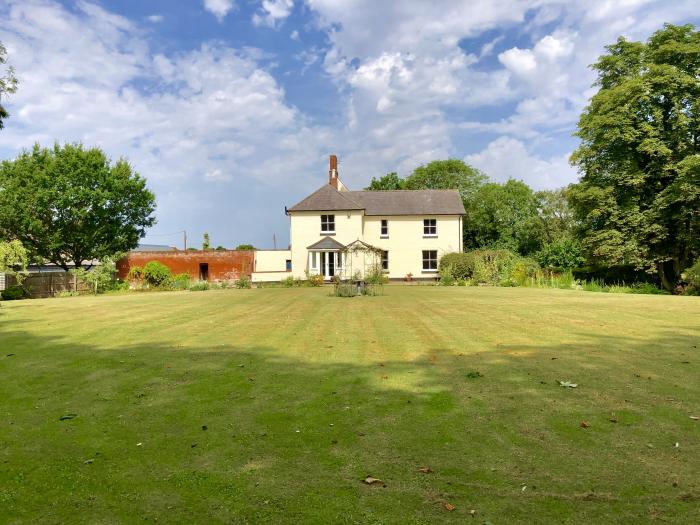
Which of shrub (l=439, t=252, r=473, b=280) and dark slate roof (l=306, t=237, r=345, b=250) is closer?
shrub (l=439, t=252, r=473, b=280)

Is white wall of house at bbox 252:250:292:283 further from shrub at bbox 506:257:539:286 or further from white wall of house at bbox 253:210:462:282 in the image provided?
shrub at bbox 506:257:539:286

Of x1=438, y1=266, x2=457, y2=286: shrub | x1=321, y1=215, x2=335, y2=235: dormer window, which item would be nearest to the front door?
x1=321, y1=215, x2=335, y2=235: dormer window

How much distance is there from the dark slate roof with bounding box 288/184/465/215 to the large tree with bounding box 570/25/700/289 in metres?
11.5

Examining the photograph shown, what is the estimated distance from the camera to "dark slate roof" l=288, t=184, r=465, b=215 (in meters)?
36.5

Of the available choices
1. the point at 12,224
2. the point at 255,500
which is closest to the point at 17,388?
the point at 255,500

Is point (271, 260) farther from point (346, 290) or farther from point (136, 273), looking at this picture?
point (346, 290)

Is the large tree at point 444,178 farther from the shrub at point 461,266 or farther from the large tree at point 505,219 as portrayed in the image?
the shrub at point 461,266

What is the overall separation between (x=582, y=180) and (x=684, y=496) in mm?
30283

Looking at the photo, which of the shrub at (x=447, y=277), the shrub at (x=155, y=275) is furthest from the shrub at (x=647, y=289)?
the shrub at (x=155, y=275)

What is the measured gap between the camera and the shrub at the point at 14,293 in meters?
25.0

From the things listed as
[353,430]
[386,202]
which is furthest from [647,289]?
[353,430]

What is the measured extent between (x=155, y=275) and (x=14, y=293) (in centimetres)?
735

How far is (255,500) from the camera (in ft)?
10.2

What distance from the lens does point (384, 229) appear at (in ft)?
124
